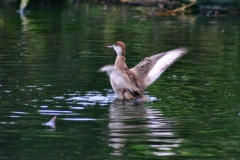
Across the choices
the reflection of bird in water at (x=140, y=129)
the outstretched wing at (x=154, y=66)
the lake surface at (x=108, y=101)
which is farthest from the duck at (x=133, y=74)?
the reflection of bird in water at (x=140, y=129)

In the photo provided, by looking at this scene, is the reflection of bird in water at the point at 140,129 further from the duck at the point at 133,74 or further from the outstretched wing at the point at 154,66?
the outstretched wing at the point at 154,66

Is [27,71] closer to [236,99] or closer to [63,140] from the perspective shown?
[236,99]

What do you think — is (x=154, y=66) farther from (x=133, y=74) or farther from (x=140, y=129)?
(x=140, y=129)

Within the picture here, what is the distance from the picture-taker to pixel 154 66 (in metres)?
11.9

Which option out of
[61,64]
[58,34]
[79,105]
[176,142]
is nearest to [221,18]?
[58,34]

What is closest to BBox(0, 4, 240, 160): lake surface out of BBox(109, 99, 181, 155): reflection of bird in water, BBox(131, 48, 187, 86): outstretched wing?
BBox(109, 99, 181, 155): reflection of bird in water

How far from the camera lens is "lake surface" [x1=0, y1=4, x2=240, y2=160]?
26.2 feet

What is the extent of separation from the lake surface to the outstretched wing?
1.15ft

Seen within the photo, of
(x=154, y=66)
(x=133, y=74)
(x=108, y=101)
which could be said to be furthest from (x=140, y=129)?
(x=154, y=66)

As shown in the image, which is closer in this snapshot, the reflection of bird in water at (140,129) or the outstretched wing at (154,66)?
the reflection of bird in water at (140,129)

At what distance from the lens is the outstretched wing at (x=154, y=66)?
11.8 meters

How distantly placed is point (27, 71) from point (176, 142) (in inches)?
248

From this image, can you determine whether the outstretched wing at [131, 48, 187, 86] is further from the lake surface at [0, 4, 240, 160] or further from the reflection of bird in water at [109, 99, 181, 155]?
the reflection of bird in water at [109, 99, 181, 155]

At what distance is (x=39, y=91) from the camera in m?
11.7
